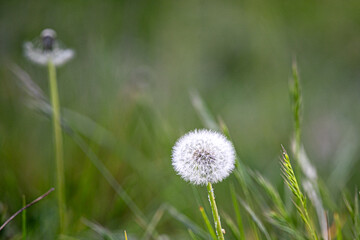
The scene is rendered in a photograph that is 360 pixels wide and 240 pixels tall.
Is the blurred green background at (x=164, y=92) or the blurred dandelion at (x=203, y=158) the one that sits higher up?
the blurred green background at (x=164, y=92)

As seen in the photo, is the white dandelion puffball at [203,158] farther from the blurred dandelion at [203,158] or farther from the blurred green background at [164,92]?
the blurred green background at [164,92]

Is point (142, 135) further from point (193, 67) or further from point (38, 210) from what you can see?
point (193, 67)

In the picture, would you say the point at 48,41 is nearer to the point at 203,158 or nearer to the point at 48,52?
the point at 48,52

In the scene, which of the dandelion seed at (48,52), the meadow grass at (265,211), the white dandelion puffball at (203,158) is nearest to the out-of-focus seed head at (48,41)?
the dandelion seed at (48,52)

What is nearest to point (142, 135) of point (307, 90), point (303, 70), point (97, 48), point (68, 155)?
point (68, 155)

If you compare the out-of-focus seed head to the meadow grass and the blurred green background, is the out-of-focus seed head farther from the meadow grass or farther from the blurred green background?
the blurred green background

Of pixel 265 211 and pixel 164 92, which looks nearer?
pixel 265 211

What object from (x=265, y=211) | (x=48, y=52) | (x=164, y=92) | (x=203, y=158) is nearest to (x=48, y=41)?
(x=48, y=52)
